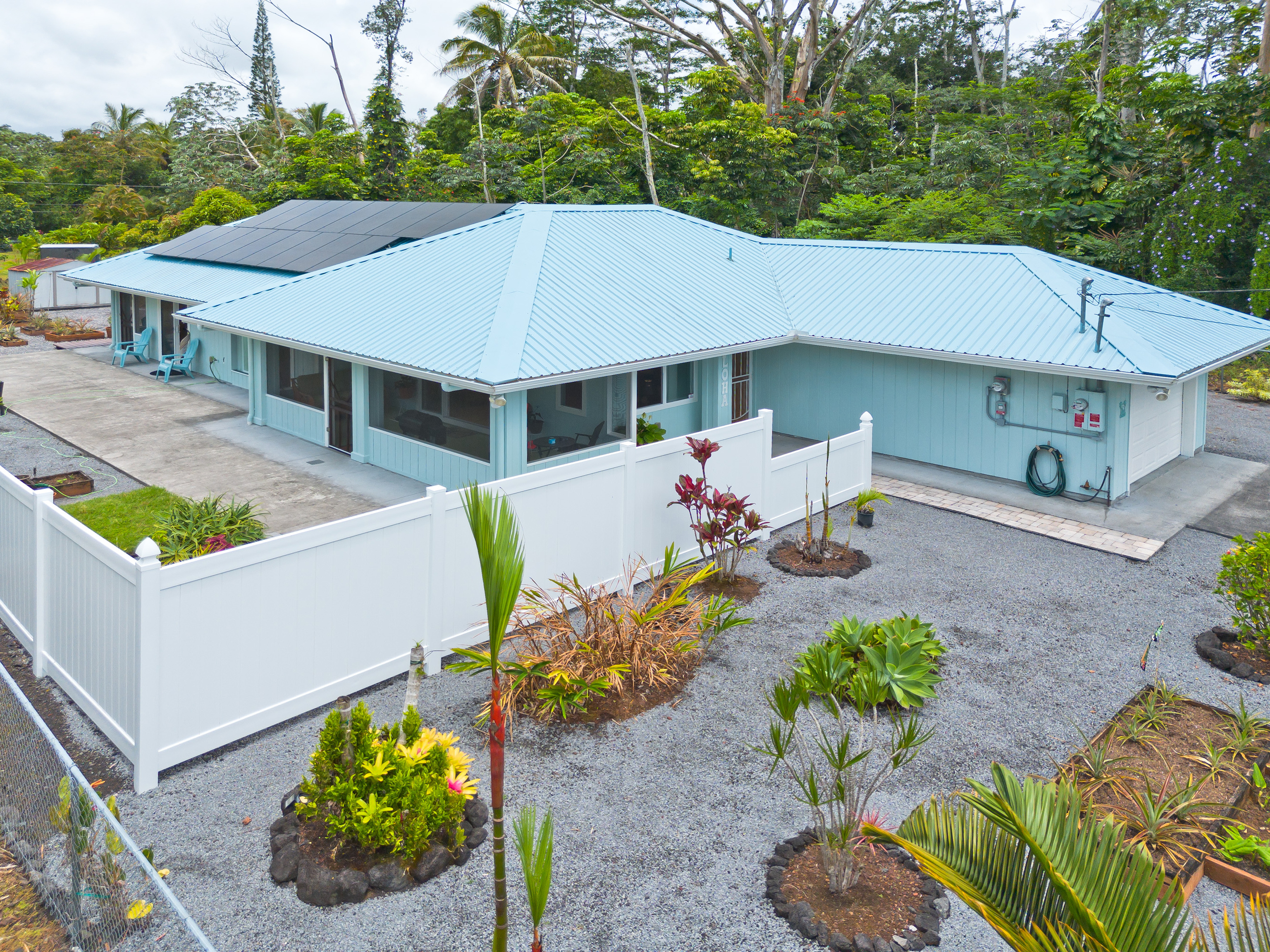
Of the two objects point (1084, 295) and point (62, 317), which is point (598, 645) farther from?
point (62, 317)

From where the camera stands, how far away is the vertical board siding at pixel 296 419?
16.3m

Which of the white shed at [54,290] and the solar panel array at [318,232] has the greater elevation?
the solar panel array at [318,232]

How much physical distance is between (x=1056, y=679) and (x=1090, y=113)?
23575 millimetres

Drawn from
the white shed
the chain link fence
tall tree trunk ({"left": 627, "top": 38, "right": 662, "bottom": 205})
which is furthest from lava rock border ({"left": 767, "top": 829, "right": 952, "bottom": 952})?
the white shed

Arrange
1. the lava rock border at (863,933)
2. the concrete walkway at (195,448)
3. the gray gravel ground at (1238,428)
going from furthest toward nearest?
the gray gravel ground at (1238,428)
the concrete walkway at (195,448)
the lava rock border at (863,933)

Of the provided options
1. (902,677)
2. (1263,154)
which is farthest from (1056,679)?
(1263,154)

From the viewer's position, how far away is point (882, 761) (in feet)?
23.6

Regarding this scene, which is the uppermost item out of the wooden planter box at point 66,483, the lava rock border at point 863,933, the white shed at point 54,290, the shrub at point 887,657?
the white shed at point 54,290

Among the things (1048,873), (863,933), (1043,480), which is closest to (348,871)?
(863,933)

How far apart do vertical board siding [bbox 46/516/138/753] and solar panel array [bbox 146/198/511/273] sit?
12114 millimetres

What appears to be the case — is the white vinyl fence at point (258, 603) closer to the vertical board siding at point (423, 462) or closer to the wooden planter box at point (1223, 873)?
the vertical board siding at point (423, 462)

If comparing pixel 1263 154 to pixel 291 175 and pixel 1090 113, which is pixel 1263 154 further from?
pixel 291 175

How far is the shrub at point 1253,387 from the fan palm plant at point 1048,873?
20.1m

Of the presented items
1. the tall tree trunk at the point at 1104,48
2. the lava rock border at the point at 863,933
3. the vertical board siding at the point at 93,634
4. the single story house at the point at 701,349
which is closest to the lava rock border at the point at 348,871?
the vertical board siding at the point at 93,634
